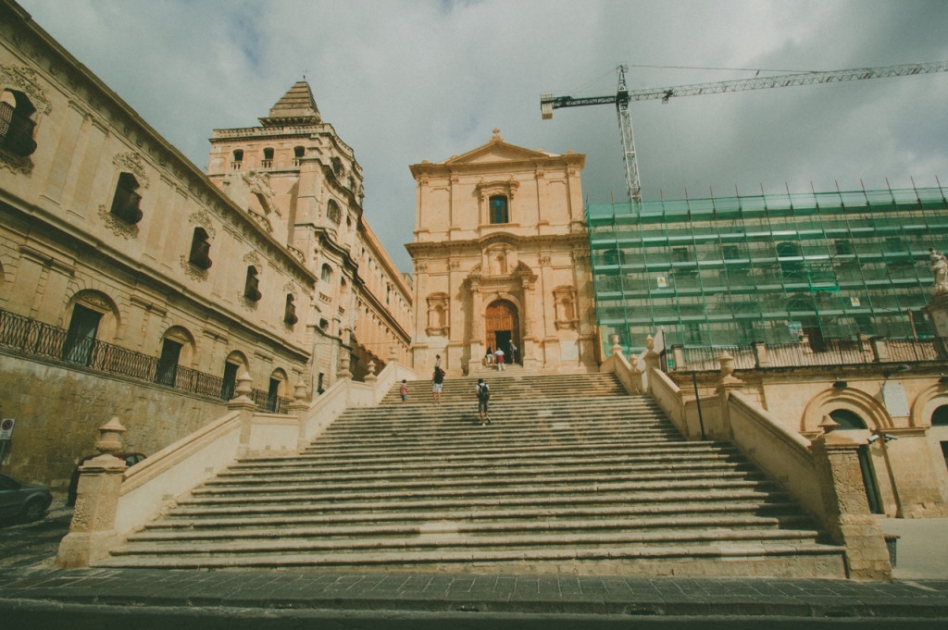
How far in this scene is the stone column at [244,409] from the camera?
10914mm

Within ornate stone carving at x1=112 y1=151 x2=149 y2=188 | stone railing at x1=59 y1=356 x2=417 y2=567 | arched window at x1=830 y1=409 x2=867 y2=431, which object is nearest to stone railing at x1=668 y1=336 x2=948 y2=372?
arched window at x1=830 y1=409 x2=867 y2=431

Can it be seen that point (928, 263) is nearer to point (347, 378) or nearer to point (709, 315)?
point (709, 315)

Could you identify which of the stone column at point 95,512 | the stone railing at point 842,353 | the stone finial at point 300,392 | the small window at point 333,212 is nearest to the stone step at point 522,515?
the stone column at point 95,512

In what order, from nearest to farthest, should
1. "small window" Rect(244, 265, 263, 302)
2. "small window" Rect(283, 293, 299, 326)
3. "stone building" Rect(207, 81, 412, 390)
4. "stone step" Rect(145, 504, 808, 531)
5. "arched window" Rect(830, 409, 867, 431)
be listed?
"stone step" Rect(145, 504, 808, 531) < "arched window" Rect(830, 409, 867, 431) < "small window" Rect(244, 265, 263, 302) < "small window" Rect(283, 293, 299, 326) < "stone building" Rect(207, 81, 412, 390)

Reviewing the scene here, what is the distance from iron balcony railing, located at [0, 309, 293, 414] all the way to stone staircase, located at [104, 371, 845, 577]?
5.96m

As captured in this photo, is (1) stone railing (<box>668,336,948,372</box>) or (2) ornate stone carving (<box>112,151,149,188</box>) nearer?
(2) ornate stone carving (<box>112,151,149,188</box>)

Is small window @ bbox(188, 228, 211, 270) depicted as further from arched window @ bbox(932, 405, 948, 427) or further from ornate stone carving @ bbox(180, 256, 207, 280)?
arched window @ bbox(932, 405, 948, 427)

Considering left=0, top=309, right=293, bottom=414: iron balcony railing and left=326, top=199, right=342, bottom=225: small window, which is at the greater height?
left=326, top=199, right=342, bottom=225: small window

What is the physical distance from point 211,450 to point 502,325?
54.2ft

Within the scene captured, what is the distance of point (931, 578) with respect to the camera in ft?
19.7

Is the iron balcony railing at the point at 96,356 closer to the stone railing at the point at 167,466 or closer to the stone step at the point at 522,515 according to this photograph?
the stone railing at the point at 167,466

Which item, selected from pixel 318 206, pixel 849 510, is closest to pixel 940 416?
pixel 849 510

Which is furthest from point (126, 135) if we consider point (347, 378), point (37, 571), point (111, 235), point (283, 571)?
point (283, 571)

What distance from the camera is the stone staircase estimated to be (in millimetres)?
6633
